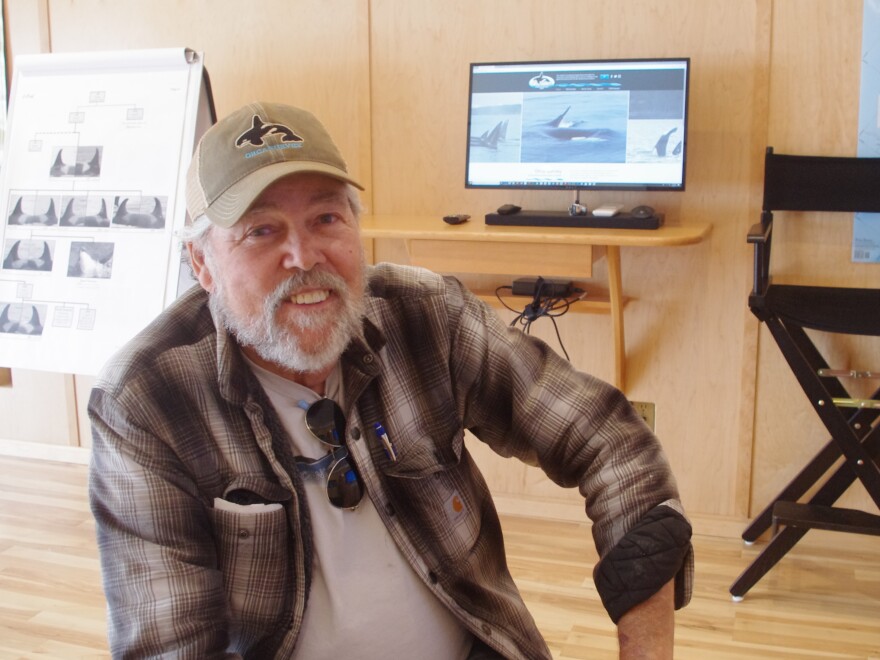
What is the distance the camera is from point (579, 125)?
2951mm

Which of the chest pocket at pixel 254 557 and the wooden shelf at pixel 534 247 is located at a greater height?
the wooden shelf at pixel 534 247

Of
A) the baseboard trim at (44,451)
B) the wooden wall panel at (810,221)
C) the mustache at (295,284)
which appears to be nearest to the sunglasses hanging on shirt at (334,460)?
the mustache at (295,284)

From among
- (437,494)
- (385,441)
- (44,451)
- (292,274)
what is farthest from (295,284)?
(44,451)

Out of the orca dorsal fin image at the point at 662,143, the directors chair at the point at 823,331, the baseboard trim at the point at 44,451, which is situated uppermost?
the orca dorsal fin image at the point at 662,143

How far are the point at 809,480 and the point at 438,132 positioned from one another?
5.30ft

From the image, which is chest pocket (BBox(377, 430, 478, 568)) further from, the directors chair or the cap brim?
the directors chair

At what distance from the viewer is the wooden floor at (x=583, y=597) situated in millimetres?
2512

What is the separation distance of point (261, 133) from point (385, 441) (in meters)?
0.45

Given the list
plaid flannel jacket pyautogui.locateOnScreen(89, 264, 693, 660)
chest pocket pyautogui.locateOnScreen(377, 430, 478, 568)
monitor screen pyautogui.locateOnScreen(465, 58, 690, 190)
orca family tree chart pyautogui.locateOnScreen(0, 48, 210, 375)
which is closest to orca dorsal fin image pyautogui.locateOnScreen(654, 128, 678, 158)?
monitor screen pyautogui.locateOnScreen(465, 58, 690, 190)

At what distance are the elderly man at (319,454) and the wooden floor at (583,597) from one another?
4.22 feet

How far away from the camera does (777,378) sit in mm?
3053

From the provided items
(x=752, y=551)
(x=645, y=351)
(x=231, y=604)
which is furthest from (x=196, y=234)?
(x=752, y=551)

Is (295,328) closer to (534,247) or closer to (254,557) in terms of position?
(254,557)

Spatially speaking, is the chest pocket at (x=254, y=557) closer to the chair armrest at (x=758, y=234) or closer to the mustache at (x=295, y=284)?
the mustache at (x=295, y=284)
